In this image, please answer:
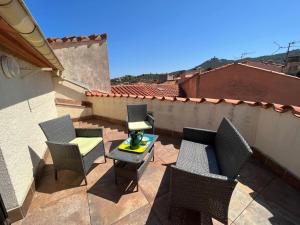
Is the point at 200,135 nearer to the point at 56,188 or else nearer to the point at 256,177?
the point at 256,177

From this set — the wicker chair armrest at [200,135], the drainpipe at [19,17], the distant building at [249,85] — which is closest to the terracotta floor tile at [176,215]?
the wicker chair armrest at [200,135]

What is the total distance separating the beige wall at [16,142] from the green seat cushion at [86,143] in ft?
2.51

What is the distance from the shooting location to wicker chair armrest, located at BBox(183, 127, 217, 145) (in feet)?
9.62

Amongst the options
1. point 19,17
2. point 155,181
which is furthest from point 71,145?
point 19,17

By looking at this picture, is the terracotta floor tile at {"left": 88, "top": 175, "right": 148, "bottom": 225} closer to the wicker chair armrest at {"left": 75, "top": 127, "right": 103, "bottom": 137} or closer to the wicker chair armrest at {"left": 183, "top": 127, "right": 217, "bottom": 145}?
the wicker chair armrest at {"left": 75, "top": 127, "right": 103, "bottom": 137}

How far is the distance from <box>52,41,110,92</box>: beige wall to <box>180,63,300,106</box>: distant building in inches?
245

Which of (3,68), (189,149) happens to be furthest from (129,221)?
(3,68)

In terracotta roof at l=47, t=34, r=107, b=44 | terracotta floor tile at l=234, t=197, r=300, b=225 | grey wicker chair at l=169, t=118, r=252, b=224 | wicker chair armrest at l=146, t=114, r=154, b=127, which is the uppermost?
terracotta roof at l=47, t=34, r=107, b=44

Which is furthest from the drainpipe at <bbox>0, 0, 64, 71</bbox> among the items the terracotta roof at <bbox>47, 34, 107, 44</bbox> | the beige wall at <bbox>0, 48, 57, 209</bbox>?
the terracotta roof at <bbox>47, 34, 107, 44</bbox>

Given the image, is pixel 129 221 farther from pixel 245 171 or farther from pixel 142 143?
pixel 245 171

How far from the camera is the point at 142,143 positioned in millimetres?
2838

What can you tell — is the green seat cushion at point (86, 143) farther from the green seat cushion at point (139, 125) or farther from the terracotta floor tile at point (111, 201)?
the green seat cushion at point (139, 125)

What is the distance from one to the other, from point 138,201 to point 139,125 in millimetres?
2089

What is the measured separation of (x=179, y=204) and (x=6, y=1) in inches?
97.7
